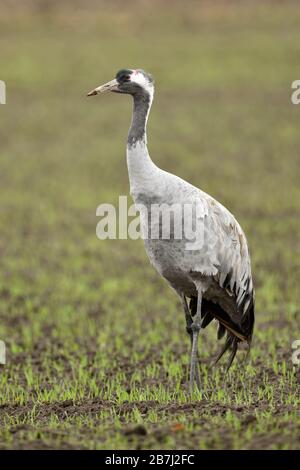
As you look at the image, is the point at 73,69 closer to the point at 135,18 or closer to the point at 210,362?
the point at 135,18

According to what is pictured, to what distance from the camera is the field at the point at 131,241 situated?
6.51 m

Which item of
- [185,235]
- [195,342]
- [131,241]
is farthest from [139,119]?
[131,241]

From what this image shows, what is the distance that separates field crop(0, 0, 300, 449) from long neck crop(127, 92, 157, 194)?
166 centimetres

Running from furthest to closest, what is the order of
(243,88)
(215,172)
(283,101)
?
(243,88), (283,101), (215,172)

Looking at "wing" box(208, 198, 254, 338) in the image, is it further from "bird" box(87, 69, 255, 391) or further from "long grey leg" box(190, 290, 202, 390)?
"long grey leg" box(190, 290, 202, 390)

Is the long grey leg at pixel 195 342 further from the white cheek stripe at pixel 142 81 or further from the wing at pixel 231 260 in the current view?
the white cheek stripe at pixel 142 81

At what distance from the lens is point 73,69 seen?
106ft

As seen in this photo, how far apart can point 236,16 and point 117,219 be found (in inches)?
1098

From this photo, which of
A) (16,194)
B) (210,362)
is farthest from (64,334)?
(16,194)

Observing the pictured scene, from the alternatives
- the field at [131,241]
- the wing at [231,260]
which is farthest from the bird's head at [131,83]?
the field at [131,241]

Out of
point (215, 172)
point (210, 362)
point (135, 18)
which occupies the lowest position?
point (210, 362)

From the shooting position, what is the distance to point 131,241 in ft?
52.7

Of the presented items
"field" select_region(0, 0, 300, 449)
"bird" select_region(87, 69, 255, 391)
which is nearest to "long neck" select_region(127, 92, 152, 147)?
"bird" select_region(87, 69, 255, 391)

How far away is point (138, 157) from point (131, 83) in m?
0.63
